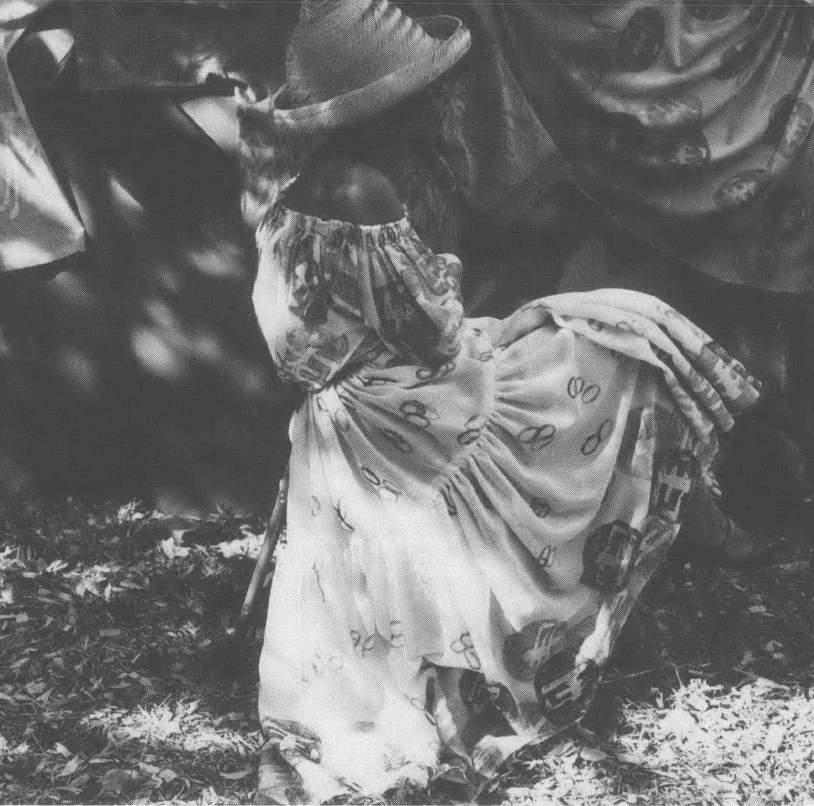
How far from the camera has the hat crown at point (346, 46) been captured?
258 centimetres

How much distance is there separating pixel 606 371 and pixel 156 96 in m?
1.84

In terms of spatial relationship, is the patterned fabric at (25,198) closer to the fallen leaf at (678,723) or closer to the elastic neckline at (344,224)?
the elastic neckline at (344,224)

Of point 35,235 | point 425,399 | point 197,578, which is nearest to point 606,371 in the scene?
point 425,399

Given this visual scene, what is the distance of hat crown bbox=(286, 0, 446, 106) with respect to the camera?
8.46ft

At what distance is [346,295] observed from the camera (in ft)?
8.86

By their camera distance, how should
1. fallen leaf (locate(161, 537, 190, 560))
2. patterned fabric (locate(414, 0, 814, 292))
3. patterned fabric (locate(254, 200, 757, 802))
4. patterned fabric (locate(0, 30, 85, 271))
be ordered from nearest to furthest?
patterned fabric (locate(254, 200, 757, 802)) < patterned fabric (locate(414, 0, 814, 292)) < patterned fabric (locate(0, 30, 85, 271)) < fallen leaf (locate(161, 537, 190, 560))

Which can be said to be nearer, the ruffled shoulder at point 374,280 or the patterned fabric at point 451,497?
the ruffled shoulder at point 374,280

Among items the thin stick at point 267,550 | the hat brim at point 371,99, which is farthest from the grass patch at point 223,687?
the hat brim at point 371,99

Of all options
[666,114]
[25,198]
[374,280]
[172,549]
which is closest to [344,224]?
[374,280]

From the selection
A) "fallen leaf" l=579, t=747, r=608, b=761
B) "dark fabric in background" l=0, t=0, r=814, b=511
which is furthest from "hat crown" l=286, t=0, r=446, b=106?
"fallen leaf" l=579, t=747, r=608, b=761

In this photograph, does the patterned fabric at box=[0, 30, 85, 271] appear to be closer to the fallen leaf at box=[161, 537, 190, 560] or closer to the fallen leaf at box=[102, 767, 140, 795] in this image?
the fallen leaf at box=[161, 537, 190, 560]

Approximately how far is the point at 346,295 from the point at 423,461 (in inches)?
18.7

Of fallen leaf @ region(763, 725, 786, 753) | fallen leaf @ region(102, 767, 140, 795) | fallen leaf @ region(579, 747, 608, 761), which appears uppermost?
fallen leaf @ region(763, 725, 786, 753)

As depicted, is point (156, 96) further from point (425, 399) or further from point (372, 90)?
point (425, 399)
